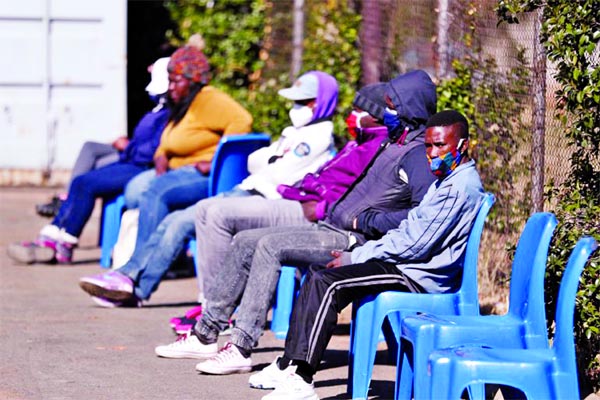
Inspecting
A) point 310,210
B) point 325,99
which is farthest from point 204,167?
point 310,210

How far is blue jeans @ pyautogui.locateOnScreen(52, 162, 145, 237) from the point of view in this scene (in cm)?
946

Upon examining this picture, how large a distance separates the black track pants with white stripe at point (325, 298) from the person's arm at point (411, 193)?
0.40m

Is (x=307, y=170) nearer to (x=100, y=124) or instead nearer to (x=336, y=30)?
(x=336, y=30)

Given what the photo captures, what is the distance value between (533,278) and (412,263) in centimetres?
87

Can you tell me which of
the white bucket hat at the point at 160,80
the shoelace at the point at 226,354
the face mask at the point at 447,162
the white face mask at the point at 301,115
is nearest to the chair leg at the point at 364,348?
the face mask at the point at 447,162

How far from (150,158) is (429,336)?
15.8ft

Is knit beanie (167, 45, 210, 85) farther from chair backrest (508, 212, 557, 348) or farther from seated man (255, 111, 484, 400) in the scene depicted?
chair backrest (508, 212, 557, 348)

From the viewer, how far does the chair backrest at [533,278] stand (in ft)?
15.8

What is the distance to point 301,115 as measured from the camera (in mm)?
7316

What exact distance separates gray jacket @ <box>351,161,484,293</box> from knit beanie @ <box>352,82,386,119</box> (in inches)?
38.7

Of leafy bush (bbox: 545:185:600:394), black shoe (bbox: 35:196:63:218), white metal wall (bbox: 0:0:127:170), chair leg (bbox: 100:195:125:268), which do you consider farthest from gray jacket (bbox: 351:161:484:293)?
white metal wall (bbox: 0:0:127:170)

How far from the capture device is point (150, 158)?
9336mm

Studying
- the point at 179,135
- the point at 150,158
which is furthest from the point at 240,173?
the point at 150,158

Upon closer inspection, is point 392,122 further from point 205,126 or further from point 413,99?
point 205,126
